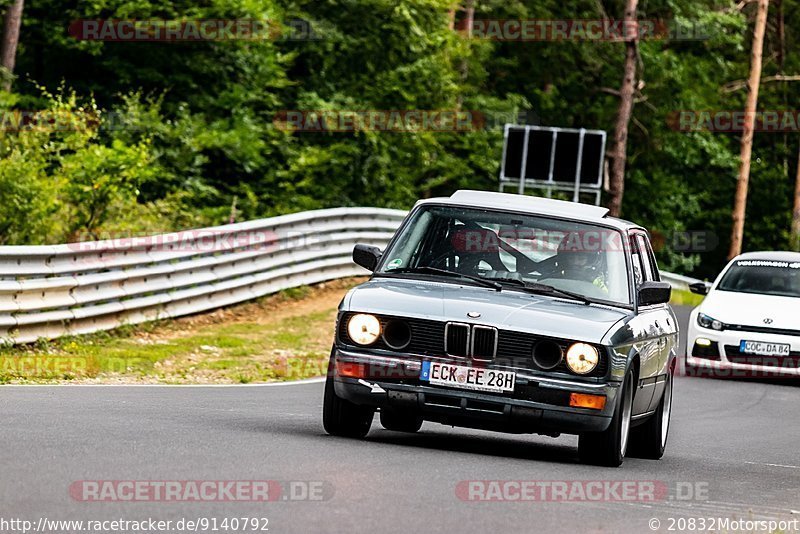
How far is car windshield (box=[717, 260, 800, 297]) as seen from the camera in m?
20.1

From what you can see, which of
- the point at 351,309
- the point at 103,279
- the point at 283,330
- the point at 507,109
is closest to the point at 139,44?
the point at 283,330

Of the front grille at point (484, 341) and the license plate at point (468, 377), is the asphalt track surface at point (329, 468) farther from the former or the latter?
the front grille at point (484, 341)

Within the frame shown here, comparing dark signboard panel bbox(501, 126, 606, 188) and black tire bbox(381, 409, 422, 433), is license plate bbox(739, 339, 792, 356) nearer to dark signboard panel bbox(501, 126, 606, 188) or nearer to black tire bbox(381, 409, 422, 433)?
black tire bbox(381, 409, 422, 433)

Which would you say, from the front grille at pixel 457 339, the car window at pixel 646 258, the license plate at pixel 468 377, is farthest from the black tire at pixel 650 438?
the front grille at pixel 457 339

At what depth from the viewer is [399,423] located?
1109cm

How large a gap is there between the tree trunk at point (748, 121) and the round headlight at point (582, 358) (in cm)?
4185

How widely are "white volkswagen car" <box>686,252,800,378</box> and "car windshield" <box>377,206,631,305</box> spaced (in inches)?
346

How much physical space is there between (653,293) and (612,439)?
120 cm

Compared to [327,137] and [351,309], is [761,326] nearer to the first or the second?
[351,309]

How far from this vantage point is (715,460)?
456 inches

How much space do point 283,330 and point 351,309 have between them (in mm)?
11561

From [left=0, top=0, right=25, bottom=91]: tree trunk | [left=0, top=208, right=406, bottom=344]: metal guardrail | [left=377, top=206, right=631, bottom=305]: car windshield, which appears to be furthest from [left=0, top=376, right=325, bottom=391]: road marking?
[left=0, top=0, right=25, bottom=91]: tree trunk

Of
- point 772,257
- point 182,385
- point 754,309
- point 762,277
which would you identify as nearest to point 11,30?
point 772,257

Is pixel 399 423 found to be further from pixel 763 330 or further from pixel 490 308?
pixel 763 330
